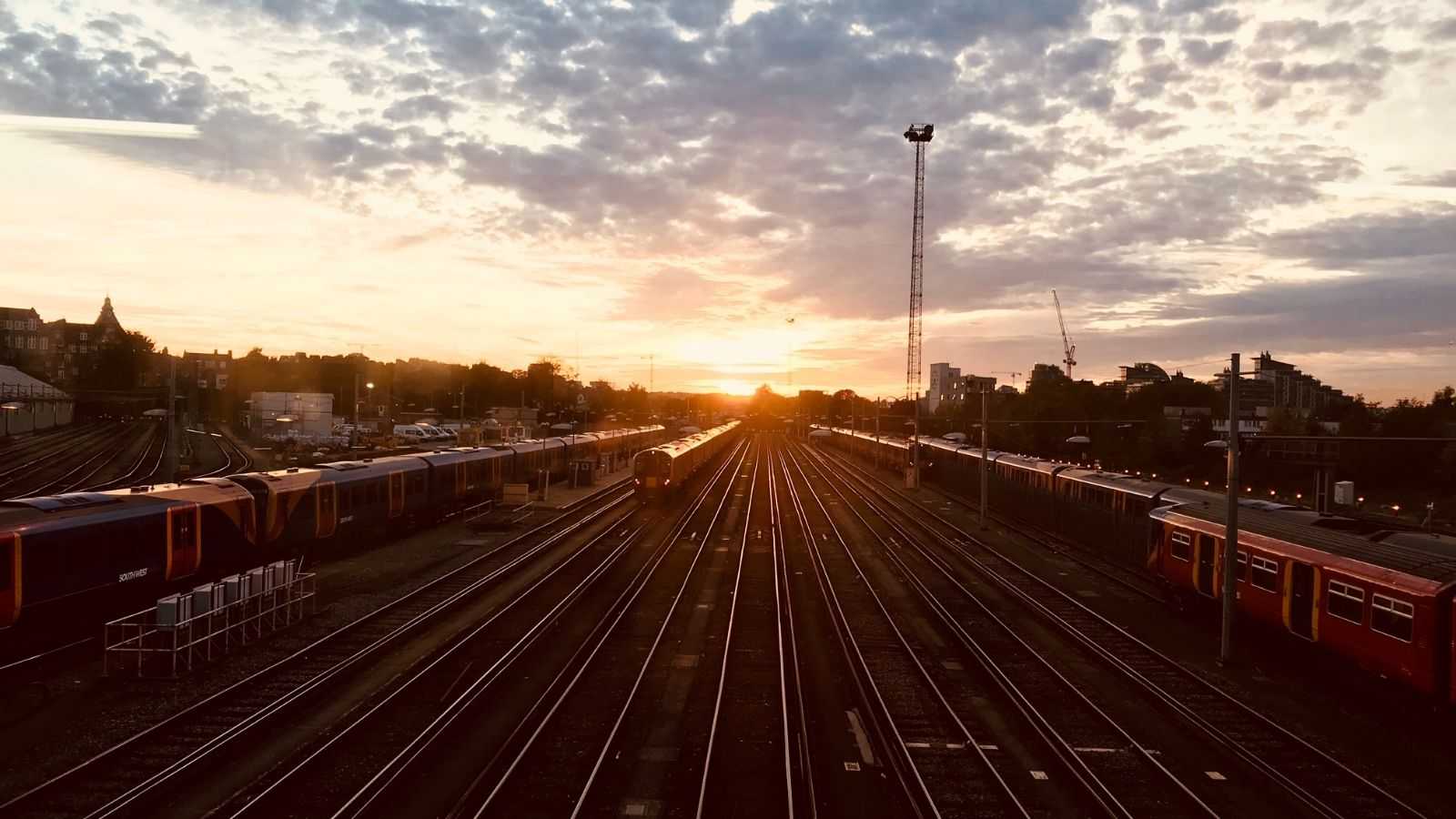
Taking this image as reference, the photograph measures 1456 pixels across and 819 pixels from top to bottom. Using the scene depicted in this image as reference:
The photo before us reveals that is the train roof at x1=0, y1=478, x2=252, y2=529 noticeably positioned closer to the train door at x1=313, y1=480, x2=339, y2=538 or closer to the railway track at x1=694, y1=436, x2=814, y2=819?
the train door at x1=313, y1=480, x2=339, y2=538

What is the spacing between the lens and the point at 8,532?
16.2 m

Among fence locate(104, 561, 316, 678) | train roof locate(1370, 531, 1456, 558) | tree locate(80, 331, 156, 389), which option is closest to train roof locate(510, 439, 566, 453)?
fence locate(104, 561, 316, 678)

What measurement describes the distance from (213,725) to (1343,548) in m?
19.6

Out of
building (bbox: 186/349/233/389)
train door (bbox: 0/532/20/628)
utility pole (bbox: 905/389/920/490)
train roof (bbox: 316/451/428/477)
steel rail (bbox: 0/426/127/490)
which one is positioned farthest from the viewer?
building (bbox: 186/349/233/389)

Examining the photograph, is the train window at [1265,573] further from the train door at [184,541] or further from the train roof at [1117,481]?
the train door at [184,541]

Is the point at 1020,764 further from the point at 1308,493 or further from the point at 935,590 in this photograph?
the point at 1308,493

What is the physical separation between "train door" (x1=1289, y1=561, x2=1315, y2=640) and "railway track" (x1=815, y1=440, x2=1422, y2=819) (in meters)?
2.08

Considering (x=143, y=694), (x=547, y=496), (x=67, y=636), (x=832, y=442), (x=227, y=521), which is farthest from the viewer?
(x=832, y=442)

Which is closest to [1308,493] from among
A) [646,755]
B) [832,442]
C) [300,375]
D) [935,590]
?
[935,590]

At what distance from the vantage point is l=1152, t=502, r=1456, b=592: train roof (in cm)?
1498

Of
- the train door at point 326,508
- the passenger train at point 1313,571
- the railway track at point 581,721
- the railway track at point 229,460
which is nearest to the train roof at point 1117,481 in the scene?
the passenger train at point 1313,571

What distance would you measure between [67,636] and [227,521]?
5.08 meters

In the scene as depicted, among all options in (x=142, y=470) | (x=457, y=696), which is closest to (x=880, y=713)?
(x=457, y=696)

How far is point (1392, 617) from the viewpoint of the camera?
588 inches
